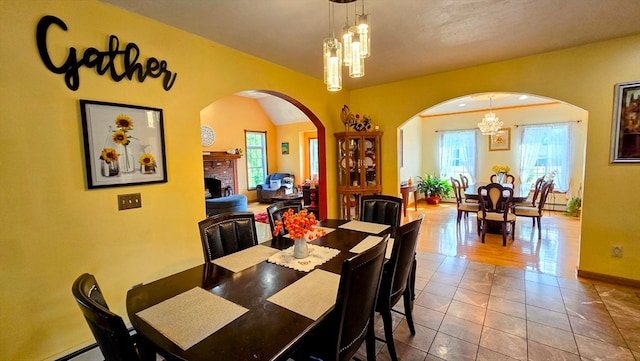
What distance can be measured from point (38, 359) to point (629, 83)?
5454 mm

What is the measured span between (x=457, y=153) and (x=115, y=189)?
776 centimetres

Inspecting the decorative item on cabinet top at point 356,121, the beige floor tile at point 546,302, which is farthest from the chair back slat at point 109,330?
the decorative item on cabinet top at point 356,121

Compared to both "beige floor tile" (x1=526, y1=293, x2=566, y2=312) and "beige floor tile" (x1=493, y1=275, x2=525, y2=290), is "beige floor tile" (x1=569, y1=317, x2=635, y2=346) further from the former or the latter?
"beige floor tile" (x1=493, y1=275, x2=525, y2=290)

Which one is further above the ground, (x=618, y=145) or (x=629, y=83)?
(x=629, y=83)

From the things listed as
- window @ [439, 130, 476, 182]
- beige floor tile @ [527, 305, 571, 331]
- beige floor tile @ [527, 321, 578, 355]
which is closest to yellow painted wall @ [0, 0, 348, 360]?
beige floor tile @ [527, 321, 578, 355]

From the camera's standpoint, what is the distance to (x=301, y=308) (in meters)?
1.24

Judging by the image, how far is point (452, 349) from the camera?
78.3 inches

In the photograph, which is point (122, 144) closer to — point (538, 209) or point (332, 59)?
point (332, 59)

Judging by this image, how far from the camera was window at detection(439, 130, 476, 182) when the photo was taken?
7340 mm

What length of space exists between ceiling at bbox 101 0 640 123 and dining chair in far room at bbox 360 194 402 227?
159cm

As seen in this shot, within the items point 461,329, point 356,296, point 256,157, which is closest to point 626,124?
point 461,329

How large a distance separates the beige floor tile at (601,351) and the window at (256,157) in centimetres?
825

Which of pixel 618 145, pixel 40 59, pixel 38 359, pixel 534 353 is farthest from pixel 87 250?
pixel 618 145

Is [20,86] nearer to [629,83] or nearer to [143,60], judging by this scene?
[143,60]
